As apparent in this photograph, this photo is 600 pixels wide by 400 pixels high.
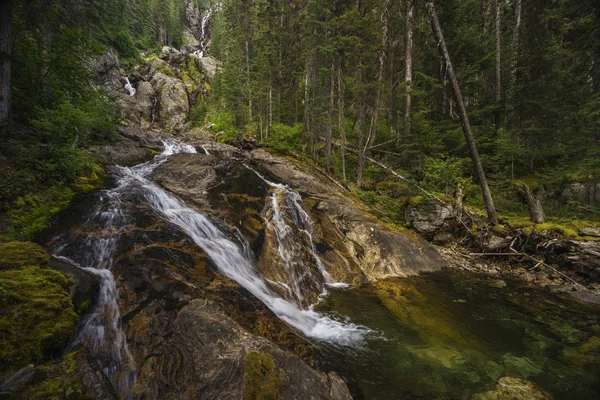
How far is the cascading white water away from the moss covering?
122 inches

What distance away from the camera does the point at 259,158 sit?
16562mm

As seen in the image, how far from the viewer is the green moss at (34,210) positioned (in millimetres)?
5656

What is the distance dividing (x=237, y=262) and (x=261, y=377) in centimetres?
391

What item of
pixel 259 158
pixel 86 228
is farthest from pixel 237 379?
pixel 259 158

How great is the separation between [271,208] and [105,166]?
7.09 m

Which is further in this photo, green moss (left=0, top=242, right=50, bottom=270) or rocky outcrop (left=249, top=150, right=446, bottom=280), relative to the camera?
rocky outcrop (left=249, top=150, right=446, bottom=280)

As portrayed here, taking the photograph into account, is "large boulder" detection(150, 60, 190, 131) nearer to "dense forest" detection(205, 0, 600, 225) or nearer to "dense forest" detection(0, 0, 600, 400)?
"dense forest" detection(205, 0, 600, 225)

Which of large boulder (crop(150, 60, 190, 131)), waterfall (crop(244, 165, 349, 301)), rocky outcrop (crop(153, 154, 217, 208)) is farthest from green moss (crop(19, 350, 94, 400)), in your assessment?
large boulder (crop(150, 60, 190, 131))

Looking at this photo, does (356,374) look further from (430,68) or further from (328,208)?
(430,68)

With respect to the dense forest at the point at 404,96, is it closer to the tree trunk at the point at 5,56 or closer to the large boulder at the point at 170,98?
the tree trunk at the point at 5,56

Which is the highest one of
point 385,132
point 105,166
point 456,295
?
point 385,132

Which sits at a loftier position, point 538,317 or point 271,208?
point 271,208

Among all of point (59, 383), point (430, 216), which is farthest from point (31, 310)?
point (430, 216)

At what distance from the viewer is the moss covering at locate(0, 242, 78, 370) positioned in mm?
3125
